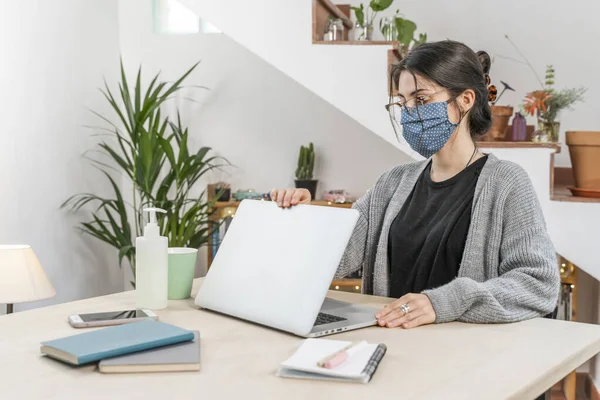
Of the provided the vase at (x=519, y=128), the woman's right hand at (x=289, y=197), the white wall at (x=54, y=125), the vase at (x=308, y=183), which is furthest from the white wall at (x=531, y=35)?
the woman's right hand at (x=289, y=197)

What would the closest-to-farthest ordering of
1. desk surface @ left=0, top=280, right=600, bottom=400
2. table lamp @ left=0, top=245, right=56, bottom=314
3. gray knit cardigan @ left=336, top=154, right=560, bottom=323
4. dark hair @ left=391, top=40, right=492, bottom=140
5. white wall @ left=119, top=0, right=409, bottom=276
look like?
desk surface @ left=0, top=280, right=600, bottom=400 < gray knit cardigan @ left=336, top=154, right=560, bottom=323 < dark hair @ left=391, top=40, right=492, bottom=140 < table lamp @ left=0, top=245, right=56, bottom=314 < white wall @ left=119, top=0, right=409, bottom=276

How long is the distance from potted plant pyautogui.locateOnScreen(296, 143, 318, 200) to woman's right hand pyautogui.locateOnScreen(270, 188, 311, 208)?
258cm

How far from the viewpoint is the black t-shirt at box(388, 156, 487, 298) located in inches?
70.4

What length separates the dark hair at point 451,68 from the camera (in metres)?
1.77

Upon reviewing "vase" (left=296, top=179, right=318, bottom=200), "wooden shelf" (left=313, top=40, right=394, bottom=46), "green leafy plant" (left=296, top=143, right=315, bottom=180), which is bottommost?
"vase" (left=296, top=179, right=318, bottom=200)

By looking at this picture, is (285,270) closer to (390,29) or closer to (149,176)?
(390,29)

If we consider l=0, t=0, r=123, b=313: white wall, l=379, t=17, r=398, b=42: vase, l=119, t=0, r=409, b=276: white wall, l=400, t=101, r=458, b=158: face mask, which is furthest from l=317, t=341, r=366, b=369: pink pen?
l=119, t=0, r=409, b=276: white wall

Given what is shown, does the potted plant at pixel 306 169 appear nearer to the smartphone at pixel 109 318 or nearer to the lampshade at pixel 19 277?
the lampshade at pixel 19 277

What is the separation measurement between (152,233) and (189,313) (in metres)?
0.17

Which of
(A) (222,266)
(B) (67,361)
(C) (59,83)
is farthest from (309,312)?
(C) (59,83)

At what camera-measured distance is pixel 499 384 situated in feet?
3.33

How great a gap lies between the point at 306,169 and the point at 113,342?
309 cm

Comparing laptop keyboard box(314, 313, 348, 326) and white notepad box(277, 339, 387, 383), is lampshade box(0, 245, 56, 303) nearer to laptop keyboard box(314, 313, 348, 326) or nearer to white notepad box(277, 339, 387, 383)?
laptop keyboard box(314, 313, 348, 326)

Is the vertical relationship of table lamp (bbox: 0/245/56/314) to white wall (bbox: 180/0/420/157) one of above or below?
below
